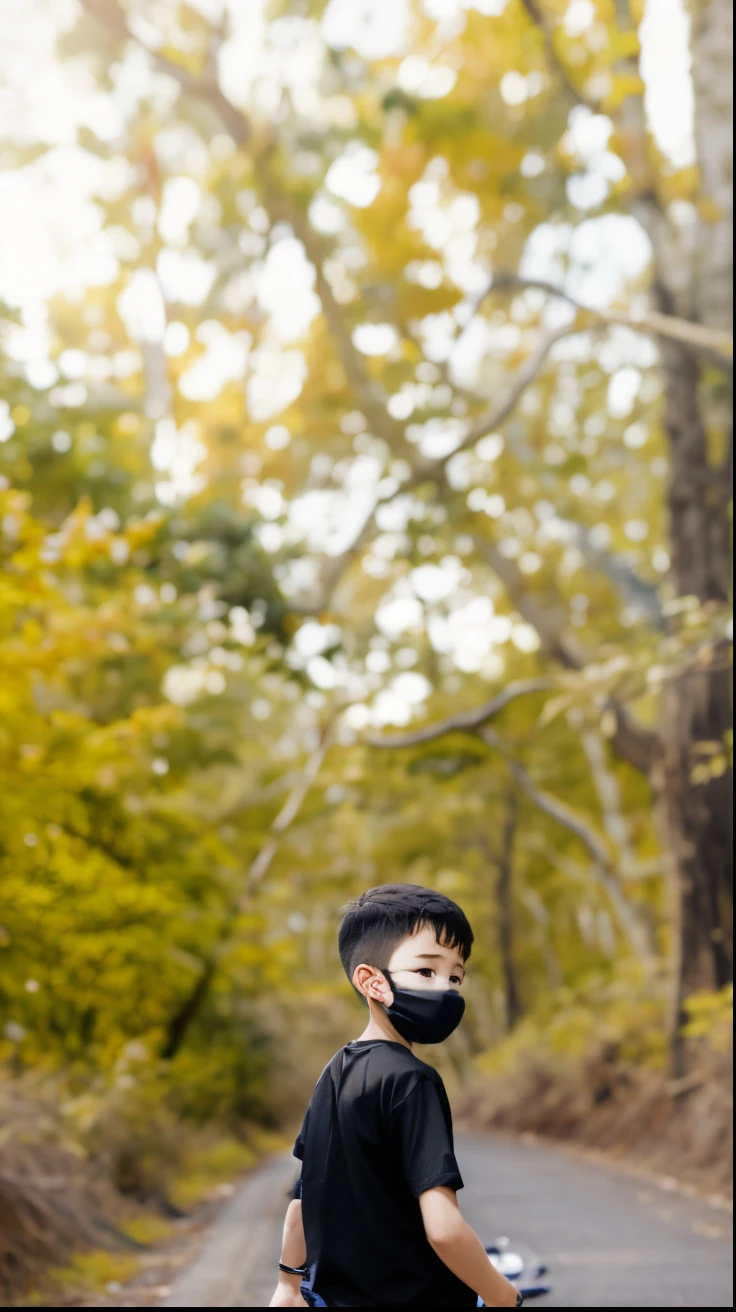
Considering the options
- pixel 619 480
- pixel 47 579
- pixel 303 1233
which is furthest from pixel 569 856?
pixel 303 1233

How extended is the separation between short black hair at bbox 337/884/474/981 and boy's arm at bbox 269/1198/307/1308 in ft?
1.88

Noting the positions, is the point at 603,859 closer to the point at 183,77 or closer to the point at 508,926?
the point at 183,77

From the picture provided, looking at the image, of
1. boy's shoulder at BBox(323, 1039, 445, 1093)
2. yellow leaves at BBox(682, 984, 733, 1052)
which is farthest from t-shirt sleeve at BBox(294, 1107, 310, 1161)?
yellow leaves at BBox(682, 984, 733, 1052)

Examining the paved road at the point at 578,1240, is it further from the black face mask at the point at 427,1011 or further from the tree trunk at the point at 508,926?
the tree trunk at the point at 508,926

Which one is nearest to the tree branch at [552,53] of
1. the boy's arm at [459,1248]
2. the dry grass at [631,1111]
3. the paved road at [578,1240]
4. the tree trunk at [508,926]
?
the dry grass at [631,1111]

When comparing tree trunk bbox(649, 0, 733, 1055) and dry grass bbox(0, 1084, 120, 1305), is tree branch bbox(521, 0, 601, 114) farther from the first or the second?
dry grass bbox(0, 1084, 120, 1305)

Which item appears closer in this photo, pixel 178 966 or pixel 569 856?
pixel 178 966

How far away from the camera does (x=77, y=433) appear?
1248 centimetres

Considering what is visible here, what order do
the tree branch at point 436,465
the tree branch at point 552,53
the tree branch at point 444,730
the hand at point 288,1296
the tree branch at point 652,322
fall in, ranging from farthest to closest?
the tree branch at point 444,730 → the tree branch at point 436,465 → the tree branch at point 552,53 → the tree branch at point 652,322 → the hand at point 288,1296

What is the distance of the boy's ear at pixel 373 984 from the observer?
2.62 meters

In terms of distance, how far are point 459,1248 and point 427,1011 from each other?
43 centimetres

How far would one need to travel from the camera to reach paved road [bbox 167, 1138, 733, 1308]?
7363 millimetres

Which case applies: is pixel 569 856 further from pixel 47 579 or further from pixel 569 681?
pixel 47 579

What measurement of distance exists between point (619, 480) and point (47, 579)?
14088 mm
